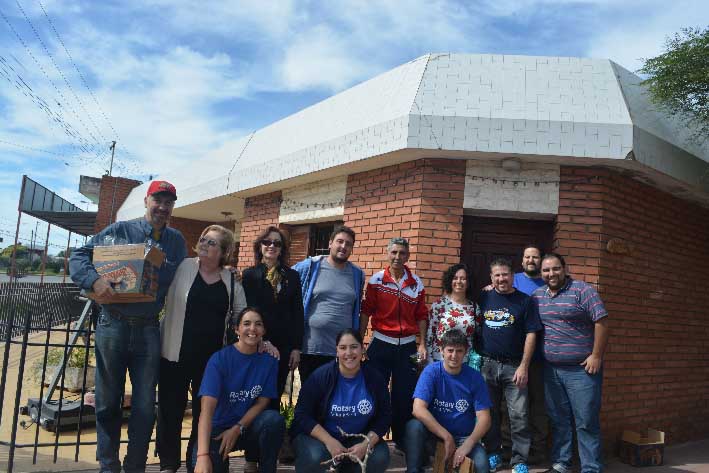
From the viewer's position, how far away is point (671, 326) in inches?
217

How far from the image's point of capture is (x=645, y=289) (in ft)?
17.0

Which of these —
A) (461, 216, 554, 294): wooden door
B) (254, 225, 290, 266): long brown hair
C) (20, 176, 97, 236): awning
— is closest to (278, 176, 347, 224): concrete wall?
(461, 216, 554, 294): wooden door

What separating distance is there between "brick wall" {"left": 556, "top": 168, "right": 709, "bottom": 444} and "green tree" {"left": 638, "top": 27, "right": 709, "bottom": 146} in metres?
0.80

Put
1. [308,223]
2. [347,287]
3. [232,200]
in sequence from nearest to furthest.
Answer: [347,287] → [308,223] → [232,200]

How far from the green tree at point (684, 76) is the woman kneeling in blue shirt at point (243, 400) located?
13.7ft

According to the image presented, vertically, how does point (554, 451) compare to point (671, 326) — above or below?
below

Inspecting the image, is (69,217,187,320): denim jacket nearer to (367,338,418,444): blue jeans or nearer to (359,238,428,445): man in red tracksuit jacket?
(359,238,428,445): man in red tracksuit jacket

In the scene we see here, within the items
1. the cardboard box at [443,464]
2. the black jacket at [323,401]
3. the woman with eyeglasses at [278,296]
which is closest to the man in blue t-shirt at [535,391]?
the cardboard box at [443,464]

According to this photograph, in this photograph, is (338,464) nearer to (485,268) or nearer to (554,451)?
(554,451)

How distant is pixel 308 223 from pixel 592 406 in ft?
13.4

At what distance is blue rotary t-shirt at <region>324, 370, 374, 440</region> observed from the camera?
3.10 metres

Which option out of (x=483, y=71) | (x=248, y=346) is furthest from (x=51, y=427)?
(x=483, y=71)

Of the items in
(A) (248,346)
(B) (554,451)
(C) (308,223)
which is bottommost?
(B) (554,451)

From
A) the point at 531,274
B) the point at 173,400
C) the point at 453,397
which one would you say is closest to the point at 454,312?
the point at 453,397
